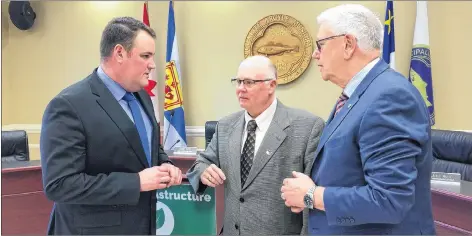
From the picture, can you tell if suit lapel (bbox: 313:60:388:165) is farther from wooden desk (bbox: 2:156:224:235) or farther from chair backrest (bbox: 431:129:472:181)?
chair backrest (bbox: 431:129:472:181)

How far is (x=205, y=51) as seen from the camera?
4.76m

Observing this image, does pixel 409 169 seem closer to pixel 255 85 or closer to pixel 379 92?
pixel 379 92

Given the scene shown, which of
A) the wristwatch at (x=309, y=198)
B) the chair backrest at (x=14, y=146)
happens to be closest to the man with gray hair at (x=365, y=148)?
the wristwatch at (x=309, y=198)

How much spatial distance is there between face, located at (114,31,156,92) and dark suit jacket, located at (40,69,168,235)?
0.09 metres

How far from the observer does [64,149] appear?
1235 mm

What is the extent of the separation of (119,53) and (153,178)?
47 centimetres

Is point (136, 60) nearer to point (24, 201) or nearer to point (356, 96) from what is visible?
point (356, 96)

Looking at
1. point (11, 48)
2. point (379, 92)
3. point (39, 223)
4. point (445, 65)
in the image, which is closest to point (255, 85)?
point (379, 92)

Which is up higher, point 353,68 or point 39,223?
point 353,68

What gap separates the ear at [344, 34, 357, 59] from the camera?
3.73 feet

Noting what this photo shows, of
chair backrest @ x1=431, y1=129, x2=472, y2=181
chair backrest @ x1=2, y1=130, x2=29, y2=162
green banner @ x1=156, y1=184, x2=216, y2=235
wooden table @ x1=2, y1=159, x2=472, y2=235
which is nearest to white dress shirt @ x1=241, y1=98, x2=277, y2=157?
green banner @ x1=156, y1=184, x2=216, y2=235

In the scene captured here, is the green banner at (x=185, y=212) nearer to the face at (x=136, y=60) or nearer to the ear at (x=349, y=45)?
the face at (x=136, y=60)

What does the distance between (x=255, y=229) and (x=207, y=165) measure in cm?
34

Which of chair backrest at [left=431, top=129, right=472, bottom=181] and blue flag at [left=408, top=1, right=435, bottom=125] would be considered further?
blue flag at [left=408, top=1, right=435, bottom=125]
